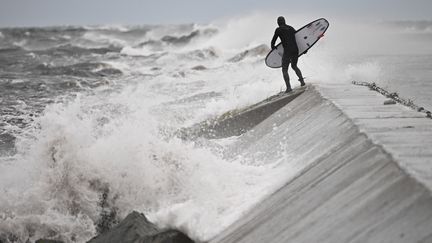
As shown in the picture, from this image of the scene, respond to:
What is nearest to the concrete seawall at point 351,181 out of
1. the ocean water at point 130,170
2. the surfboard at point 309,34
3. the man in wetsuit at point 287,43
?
the ocean water at point 130,170

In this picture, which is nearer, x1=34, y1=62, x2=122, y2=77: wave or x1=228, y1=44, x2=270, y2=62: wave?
x1=34, y1=62, x2=122, y2=77: wave

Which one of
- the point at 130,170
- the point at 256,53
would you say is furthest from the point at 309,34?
the point at 256,53

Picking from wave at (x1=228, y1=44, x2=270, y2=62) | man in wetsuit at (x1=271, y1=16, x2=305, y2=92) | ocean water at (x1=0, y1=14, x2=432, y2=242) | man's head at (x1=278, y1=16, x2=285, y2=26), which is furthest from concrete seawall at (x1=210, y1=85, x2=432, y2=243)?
wave at (x1=228, y1=44, x2=270, y2=62)

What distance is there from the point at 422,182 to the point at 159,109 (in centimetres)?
1078

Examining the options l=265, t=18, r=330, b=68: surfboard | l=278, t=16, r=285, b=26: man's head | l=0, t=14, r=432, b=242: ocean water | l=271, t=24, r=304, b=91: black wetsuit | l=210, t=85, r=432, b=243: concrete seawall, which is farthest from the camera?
l=265, t=18, r=330, b=68: surfboard

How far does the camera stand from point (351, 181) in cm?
452

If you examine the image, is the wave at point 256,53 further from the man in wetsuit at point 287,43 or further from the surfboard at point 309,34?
the man in wetsuit at point 287,43

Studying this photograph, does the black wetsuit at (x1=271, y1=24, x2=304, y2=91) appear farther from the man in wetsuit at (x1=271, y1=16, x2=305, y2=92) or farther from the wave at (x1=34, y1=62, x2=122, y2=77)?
the wave at (x1=34, y1=62, x2=122, y2=77)

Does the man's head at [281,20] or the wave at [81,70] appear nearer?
the man's head at [281,20]

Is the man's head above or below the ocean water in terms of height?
above

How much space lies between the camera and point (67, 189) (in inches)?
293

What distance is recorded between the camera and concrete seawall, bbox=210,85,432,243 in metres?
3.79

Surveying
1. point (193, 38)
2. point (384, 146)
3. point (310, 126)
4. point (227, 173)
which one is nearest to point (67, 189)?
point (227, 173)

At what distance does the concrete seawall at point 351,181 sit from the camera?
379 centimetres
